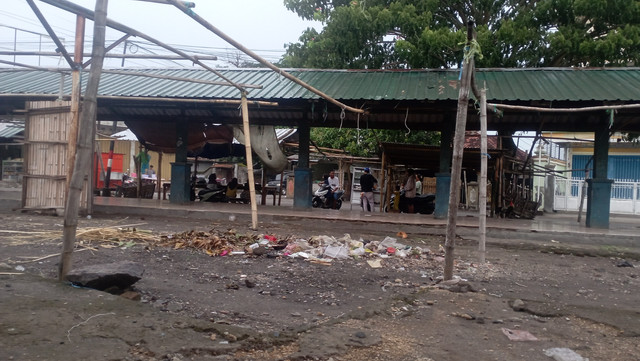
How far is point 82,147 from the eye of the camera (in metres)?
4.36

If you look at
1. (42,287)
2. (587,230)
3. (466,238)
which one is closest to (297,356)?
(42,287)

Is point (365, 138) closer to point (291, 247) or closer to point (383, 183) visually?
point (383, 183)

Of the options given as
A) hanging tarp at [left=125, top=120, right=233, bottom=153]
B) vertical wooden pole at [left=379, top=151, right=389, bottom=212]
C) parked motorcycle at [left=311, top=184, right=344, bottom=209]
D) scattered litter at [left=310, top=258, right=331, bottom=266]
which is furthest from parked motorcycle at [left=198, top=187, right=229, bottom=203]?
scattered litter at [left=310, top=258, right=331, bottom=266]

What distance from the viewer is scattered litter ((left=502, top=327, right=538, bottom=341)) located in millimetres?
3863

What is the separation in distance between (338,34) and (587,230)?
8.27 meters

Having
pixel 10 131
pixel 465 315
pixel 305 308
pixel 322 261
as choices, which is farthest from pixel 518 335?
pixel 10 131

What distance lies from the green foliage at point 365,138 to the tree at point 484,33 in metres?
2.57

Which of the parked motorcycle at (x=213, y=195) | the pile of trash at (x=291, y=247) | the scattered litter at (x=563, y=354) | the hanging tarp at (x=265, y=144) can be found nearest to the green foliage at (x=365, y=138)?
the hanging tarp at (x=265, y=144)

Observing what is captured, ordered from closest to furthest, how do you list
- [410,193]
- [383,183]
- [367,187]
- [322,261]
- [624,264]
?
[322,261], [624,264], [367,187], [383,183], [410,193]

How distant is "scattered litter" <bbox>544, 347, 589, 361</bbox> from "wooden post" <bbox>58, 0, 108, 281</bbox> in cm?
425

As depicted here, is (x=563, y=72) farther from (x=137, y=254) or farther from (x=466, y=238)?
(x=137, y=254)

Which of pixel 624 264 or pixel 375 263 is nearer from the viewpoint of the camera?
pixel 375 263

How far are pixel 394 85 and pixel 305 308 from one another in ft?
24.9

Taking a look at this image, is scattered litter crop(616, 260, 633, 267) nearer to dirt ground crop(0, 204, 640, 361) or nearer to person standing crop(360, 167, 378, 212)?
dirt ground crop(0, 204, 640, 361)
